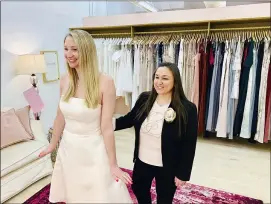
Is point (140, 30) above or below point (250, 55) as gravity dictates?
above

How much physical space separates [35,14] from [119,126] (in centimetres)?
71

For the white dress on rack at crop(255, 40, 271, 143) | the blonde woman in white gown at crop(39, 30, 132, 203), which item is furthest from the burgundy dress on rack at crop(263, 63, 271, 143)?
the blonde woman in white gown at crop(39, 30, 132, 203)

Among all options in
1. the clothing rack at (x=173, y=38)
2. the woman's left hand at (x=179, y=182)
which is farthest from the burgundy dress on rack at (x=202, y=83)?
the woman's left hand at (x=179, y=182)

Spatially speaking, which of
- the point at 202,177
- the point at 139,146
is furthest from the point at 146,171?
the point at 202,177

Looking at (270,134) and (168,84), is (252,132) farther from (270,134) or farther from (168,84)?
(168,84)

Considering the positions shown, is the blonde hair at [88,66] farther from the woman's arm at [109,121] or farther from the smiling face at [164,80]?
the smiling face at [164,80]

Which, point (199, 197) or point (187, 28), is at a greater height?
point (187, 28)

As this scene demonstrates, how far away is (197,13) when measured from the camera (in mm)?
3080

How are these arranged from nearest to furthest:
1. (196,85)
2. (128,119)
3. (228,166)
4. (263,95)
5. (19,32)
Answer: (19,32), (128,119), (228,166), (263,95), (196,85)

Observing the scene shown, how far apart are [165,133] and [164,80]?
263mm

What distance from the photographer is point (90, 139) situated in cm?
101

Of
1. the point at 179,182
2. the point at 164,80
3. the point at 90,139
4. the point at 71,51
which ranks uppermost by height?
the point at 71,51

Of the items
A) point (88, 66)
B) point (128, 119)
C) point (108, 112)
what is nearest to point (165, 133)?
point (128, 119)

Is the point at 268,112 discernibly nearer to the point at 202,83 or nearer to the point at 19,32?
the point at 202,83
